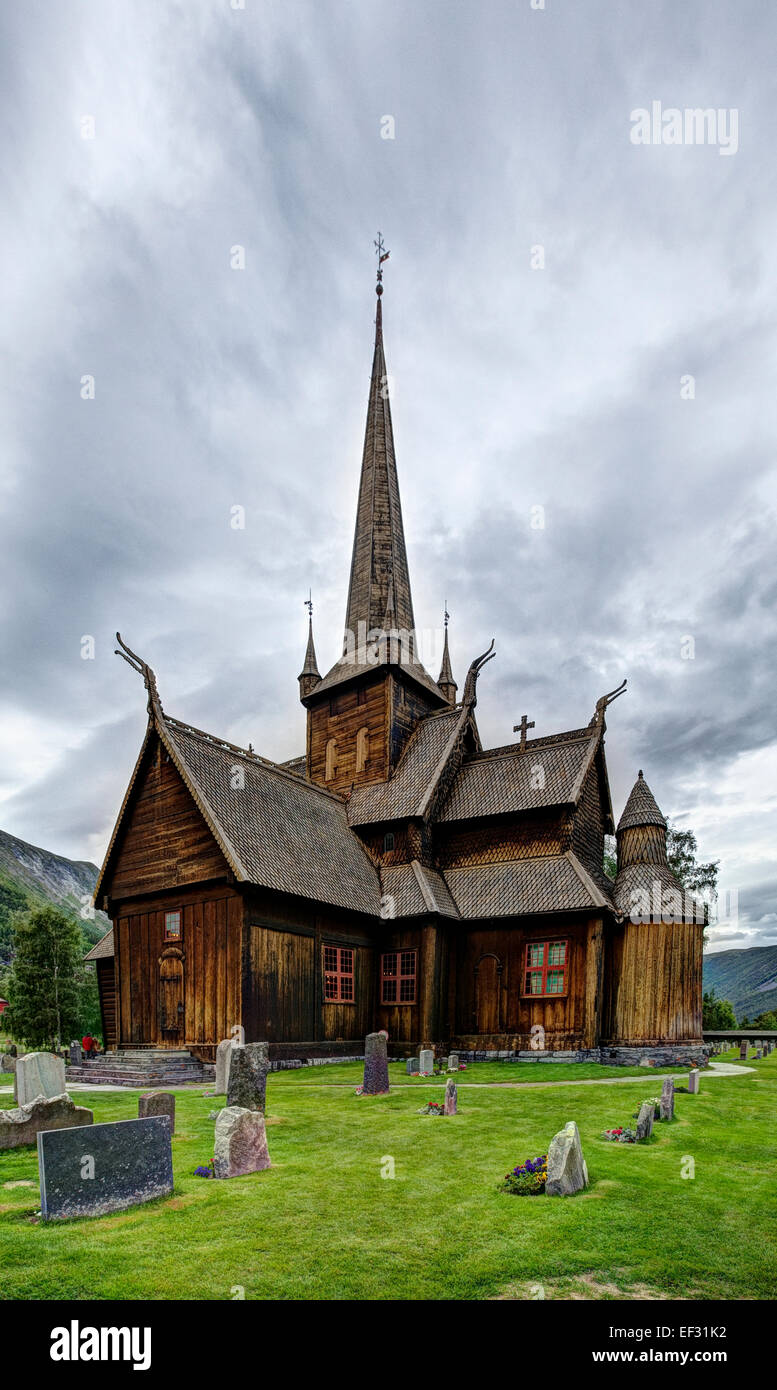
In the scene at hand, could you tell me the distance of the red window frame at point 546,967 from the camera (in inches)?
1025

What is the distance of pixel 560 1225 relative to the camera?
7562 mm

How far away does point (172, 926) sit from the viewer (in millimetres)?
24844

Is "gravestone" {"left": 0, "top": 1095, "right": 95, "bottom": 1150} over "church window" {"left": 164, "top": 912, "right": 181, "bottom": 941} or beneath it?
over

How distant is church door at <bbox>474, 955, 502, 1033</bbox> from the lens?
26953mm

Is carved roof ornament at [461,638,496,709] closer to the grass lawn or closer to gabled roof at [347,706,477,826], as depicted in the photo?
gabled roof at [347,706,477,826]

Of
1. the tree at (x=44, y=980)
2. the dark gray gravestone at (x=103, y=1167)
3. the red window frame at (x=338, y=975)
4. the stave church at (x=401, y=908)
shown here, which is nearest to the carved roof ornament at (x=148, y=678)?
the stave church at (x=401, y=908)

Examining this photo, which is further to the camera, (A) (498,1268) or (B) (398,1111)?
(B) (398,1111)

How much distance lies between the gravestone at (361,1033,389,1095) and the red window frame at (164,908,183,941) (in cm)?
939

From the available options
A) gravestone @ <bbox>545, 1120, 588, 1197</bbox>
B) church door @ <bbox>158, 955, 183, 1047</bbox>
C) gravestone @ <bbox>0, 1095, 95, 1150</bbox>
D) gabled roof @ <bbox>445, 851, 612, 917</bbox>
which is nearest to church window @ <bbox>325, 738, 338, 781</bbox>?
gabled roof @ <bbox>445, 851, 612, 917</bbox>

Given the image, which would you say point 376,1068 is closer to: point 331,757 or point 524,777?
point 524,777
